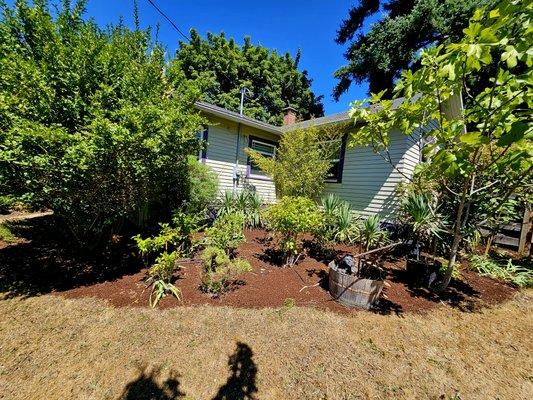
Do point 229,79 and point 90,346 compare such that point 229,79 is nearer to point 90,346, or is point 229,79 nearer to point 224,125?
point 224,125

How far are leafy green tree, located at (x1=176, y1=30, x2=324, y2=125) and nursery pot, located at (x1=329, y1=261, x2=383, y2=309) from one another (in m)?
22.1

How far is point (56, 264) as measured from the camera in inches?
195

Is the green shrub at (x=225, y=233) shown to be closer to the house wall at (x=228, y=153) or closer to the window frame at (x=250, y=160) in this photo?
the house wall at (x=228, y=153)

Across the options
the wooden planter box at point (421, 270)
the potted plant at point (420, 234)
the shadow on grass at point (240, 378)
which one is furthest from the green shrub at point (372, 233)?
the shadow on grass at point (240, 378)

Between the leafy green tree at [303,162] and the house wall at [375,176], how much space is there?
0.81 metres

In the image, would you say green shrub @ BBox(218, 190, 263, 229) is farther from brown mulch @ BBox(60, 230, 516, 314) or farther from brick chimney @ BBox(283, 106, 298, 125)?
brick chimney @ BBox(283, 106, 298, 125)

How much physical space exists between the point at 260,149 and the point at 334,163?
3113mm

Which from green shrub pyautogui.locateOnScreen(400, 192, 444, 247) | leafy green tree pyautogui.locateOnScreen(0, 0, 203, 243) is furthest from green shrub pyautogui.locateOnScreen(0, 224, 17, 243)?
green shrub pyautogui.locateOnScreen(400, 192, 444, 247)

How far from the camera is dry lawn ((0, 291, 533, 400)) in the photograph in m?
2.46

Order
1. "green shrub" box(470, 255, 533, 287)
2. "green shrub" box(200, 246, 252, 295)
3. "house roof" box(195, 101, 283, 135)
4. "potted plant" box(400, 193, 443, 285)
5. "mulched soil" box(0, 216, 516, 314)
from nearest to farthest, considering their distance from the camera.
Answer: "mulched soil" box(0, 216, 516, 314) < "green shrub" box(200, 246, 252, 295) < "potted plant" box(400, 193, 443, 285) < "green shrub" box(470, 255, 533, 287) < "house roof" box(195, 101, 283, 135)

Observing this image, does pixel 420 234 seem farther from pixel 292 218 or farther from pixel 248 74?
pixel 248 74

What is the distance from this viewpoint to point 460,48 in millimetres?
1764

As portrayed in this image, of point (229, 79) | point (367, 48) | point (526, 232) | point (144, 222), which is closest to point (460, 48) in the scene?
point (144, 222)

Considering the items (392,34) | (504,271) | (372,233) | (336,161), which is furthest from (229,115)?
(392,34)
